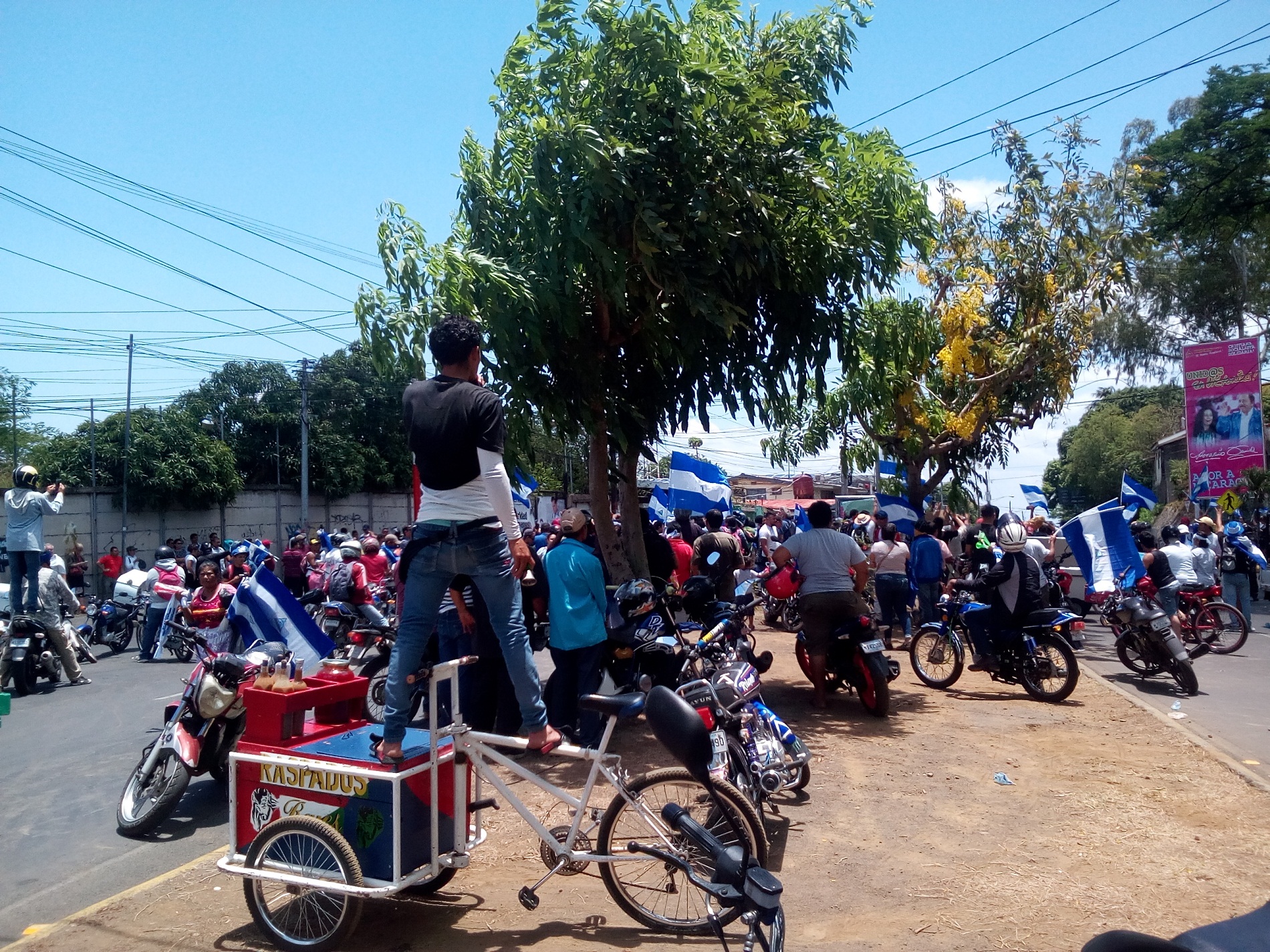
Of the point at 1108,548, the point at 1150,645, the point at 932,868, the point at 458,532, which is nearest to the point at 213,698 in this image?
the point at 458,532

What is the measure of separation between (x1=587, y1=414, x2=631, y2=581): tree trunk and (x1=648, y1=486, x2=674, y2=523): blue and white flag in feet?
35.7

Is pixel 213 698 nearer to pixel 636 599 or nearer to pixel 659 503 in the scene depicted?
pixel 636 599

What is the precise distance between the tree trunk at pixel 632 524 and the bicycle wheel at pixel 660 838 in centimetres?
505

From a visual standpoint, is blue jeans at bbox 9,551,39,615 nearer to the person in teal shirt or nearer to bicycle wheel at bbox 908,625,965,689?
the person in teal shirt

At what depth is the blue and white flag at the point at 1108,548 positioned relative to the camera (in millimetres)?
12469

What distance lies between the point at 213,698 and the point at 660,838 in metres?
3.57

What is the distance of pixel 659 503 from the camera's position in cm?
2117

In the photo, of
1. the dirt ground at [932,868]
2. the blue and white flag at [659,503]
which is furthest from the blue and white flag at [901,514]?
the dirt ground at [932,868]

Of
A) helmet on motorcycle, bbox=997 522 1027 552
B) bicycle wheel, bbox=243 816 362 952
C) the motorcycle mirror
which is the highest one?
helmet on motorcycle, bbox=997 522 1027 552

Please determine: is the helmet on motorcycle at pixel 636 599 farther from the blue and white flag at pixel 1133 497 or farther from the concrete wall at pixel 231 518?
the concrete wall at pixel 231 518

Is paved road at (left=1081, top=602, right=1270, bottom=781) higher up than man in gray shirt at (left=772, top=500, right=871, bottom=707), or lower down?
lower down

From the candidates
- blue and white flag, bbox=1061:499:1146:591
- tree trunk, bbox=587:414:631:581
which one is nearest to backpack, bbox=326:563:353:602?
tree trunk, bbox=587:414:631:581

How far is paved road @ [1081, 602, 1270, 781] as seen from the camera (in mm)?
8031

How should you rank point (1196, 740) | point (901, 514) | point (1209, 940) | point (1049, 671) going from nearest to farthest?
1. point (1209, 940)
2. point (1196, 740)
3. point (1049, 671)
4. point (901, 514)
